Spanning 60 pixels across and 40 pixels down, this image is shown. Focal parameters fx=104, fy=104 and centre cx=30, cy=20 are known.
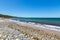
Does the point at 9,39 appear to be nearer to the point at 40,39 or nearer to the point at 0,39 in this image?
the point at 0,39

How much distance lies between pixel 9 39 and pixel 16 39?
37 cm

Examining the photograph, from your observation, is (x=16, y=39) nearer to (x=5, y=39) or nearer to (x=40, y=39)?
(x=5, y=39)

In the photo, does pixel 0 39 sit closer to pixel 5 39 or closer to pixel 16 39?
pixel 5 39

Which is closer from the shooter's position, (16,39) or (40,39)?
(16,39)

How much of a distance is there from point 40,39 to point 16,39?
1745 millimetres

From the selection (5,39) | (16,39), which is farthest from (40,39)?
(5,39)

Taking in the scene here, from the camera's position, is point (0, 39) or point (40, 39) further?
point (40, 39)

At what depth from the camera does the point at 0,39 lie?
5461 millimetres

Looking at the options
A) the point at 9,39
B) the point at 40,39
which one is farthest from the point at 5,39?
the point at 40,39

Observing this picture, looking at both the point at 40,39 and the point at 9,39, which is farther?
the point at 40,39

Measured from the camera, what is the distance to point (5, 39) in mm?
5465

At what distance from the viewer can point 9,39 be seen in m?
5.47

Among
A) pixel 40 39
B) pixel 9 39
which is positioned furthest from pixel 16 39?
pixel 40 39

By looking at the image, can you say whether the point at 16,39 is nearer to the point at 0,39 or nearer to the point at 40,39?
the point at 0,39
